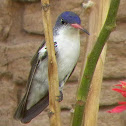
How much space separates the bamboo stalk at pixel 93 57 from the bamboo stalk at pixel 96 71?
0.25m

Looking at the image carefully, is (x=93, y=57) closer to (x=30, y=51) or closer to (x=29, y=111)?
(x=29, y=111)

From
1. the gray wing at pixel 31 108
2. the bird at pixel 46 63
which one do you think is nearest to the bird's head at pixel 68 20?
the bird at pixel 46 63

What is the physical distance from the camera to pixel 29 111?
165cm

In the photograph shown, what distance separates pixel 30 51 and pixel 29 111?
374 millimetres

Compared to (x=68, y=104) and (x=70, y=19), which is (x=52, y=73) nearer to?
(x=70, y=19)

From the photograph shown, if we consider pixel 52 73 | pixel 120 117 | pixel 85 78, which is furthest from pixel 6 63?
pixel 85 78

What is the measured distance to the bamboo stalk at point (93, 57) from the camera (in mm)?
802

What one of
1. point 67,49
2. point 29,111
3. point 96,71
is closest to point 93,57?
point 96,71

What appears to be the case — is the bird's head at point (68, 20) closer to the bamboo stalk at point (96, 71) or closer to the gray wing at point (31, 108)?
the gray wing at point (31, 108)

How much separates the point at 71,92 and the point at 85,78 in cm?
110

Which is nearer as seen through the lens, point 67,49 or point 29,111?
point 67,49

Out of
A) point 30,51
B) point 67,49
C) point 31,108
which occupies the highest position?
point 67,49

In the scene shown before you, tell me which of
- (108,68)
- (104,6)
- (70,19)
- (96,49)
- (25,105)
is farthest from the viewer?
(108,68)

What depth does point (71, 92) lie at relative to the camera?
77.4 inches
